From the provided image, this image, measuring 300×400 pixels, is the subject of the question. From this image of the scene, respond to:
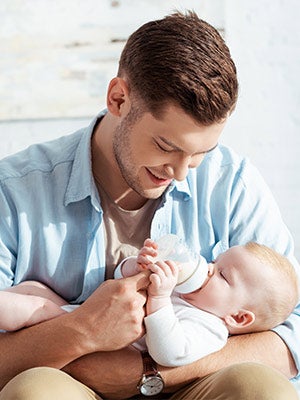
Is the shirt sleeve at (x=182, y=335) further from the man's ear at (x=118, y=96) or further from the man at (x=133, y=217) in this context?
the man's ear at (x=118, y=96)

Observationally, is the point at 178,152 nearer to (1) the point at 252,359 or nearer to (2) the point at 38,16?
(1) the point at 252,359

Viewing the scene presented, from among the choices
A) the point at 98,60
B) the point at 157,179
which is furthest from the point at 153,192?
the point at 98,60

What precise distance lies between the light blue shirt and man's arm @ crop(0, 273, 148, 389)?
8.5 inches

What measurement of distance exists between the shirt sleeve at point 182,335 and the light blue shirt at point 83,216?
8.3 inches

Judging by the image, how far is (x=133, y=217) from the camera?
7.43 feet

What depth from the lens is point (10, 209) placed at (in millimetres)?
2186

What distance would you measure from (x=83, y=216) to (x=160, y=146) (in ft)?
1.14

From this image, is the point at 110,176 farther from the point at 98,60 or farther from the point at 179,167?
the point at 98,60

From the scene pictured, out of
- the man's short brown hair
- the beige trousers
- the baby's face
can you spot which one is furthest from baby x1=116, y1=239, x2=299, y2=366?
the man's short brown hair

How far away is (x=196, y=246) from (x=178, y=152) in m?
0.35

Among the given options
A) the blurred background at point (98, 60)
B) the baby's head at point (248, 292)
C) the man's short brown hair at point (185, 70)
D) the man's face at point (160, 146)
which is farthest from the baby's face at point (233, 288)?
the blurred background at point (98, 60)

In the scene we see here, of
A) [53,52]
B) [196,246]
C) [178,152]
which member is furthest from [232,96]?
[53,52]

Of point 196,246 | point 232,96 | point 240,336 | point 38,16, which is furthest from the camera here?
point 38,16

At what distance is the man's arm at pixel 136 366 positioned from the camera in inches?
78.4
